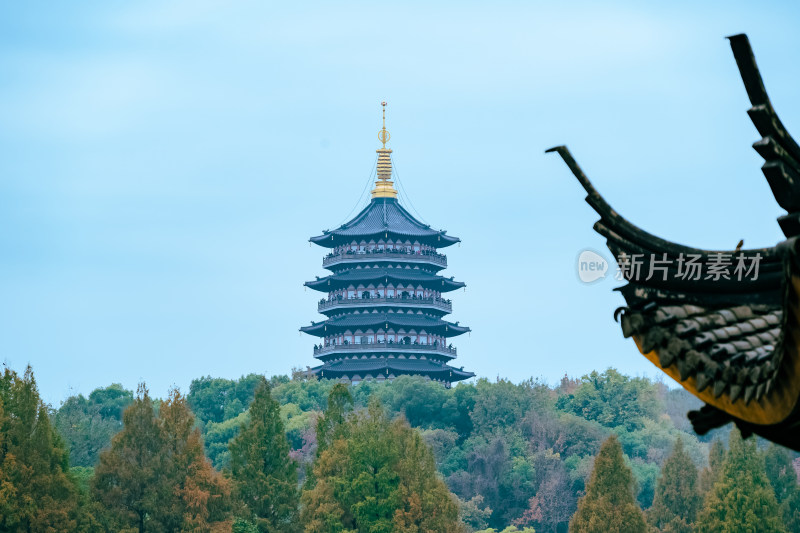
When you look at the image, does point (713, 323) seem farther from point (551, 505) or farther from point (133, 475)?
point (551, 505)

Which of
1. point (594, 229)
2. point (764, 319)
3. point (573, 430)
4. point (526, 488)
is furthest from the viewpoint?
point (573, 430)

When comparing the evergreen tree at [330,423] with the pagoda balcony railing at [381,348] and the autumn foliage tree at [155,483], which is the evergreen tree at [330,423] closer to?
the autumn foliage tree at [155,483]

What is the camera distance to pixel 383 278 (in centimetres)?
7950

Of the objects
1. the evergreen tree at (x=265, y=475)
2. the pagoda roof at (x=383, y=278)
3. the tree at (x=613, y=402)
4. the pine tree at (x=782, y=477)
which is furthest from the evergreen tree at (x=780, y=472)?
the pagoda roof at (x=383, y=278)

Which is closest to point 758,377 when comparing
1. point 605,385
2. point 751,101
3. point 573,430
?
point 751,101

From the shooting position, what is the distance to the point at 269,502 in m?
41.5

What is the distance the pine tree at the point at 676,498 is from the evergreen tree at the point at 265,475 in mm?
12703

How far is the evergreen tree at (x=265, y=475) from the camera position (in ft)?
136

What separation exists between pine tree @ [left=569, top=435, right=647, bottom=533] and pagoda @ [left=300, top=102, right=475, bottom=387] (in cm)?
3710

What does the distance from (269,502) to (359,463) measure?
2866 mm

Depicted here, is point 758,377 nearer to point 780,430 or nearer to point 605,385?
point 780,430

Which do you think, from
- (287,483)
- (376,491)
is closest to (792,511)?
(376,491)

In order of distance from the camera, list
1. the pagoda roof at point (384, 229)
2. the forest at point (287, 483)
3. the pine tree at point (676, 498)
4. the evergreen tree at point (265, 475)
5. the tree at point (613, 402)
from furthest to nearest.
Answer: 1. the pagoda roof at point (384, 229)
2. the tree at point (613, 402)
3. the pine tree at point (676, 498)
4. the evergreen tree at point (265, 475)
5. the forest at point (287, 483)

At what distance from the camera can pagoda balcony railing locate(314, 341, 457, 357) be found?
259 feet
